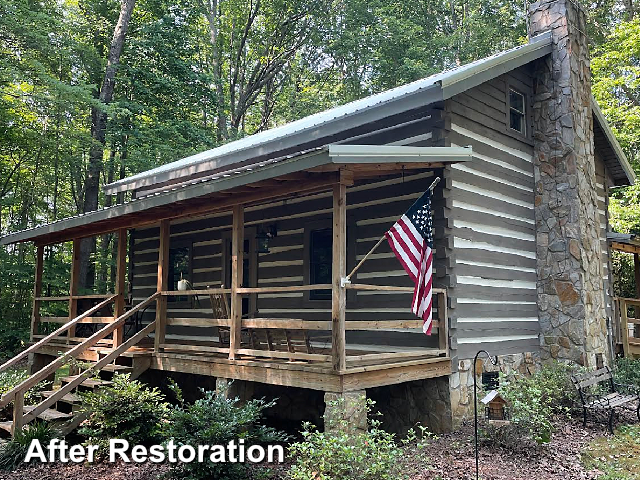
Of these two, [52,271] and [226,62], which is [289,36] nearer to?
[226,62]

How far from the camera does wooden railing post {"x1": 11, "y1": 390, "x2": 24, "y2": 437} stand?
7.52 metres

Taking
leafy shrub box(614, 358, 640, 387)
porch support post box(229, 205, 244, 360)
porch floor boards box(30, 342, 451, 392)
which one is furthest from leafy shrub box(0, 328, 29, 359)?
leafy shrub box(614, 358, 640, 387)

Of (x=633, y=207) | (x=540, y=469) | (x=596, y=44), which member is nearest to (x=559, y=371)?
(x=540, y=469)

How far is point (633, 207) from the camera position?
1673cm

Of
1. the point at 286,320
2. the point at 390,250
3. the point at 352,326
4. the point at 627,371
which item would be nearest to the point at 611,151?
the point at 627,371

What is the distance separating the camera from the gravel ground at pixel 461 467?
6.19 m

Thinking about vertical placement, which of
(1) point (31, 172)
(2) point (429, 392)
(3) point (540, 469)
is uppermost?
(1) point (31, 172)

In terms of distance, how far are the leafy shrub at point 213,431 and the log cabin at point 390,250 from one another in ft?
2.82

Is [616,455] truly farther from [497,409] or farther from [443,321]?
[443,321]

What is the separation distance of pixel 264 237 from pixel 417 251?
4.54m

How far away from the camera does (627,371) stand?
11.1 metres

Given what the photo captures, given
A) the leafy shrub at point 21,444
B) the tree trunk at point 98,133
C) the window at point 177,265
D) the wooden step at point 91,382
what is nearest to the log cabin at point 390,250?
the wooden step at point 91,382

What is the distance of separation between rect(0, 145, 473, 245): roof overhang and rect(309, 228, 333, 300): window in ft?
7.89

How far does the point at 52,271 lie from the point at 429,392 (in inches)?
622
